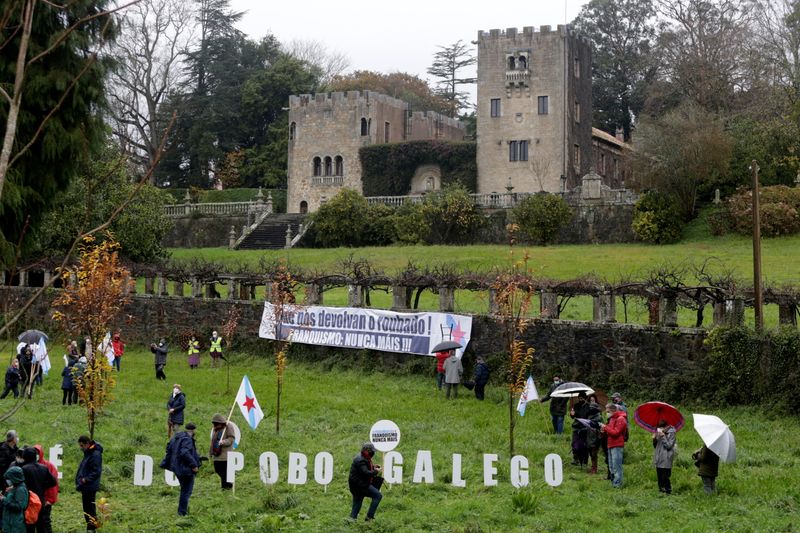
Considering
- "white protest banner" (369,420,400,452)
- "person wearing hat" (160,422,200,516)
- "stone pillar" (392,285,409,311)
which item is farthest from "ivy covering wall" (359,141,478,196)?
"person wearing hat" (160,422,200,516)

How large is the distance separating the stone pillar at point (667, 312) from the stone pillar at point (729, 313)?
1050 mm

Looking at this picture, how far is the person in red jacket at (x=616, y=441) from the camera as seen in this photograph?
16.6 m

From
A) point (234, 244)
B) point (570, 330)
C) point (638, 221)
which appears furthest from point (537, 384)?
point (234, 244)

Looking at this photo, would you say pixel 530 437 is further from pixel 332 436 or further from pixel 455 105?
pixel 455 105

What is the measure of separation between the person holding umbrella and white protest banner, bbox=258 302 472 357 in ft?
33.5

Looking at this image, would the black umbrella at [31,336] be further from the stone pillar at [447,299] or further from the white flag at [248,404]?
the stone pillar at [447,299]

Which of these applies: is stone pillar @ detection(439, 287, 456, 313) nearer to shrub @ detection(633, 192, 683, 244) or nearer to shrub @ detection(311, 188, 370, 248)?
shrub @ detection(633, 192, 683, 244)

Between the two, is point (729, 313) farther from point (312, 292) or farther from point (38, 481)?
point (38, 481)

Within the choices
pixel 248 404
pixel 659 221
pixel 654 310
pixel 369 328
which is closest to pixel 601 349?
pixel 654 310

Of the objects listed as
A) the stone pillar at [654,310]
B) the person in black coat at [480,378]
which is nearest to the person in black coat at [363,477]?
the person in black coat at [480,378]

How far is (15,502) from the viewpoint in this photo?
12.3 meters

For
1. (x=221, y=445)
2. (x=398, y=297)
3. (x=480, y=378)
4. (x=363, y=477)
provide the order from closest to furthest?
(x=363, y=477), (x=221, y=445), (x=480, y=378), (x=398, y=297)

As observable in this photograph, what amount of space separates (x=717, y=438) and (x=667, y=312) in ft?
30.8

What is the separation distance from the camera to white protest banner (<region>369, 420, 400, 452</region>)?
1596cm
